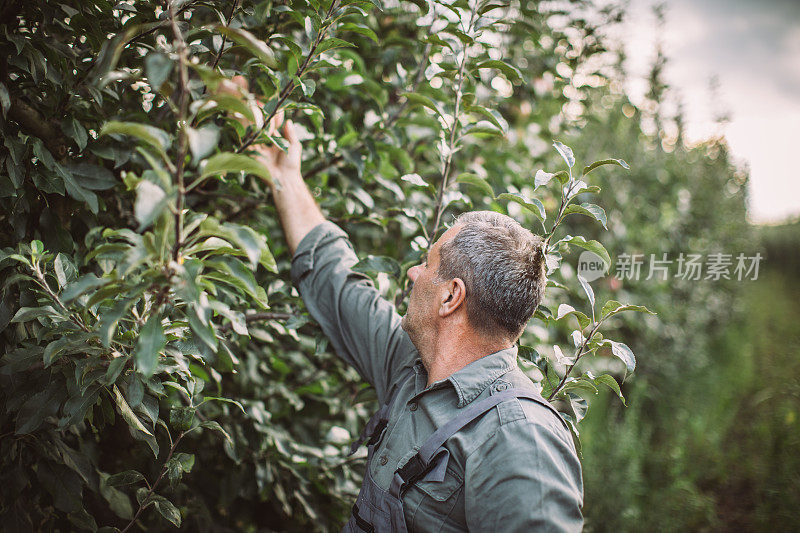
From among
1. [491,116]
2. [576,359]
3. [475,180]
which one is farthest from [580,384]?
[491,116]

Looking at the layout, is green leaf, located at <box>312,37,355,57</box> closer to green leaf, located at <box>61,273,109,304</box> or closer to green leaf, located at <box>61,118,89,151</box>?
green leaf, located at <box>61,118,89,151</box>

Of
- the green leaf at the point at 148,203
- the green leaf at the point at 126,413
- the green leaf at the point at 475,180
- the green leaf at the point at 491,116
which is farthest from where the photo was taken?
the green leaf at the point at 475,180

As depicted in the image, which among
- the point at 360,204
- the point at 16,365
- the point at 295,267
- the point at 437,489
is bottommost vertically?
the point at 437,489

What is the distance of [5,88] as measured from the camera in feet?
3.93

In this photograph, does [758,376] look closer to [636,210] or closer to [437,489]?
[636,210]

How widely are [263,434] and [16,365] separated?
0.86 meters

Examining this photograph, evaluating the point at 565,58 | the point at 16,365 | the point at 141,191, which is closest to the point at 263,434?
the point at 16,365

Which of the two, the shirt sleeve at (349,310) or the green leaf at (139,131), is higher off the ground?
the green leaf at (139,131)

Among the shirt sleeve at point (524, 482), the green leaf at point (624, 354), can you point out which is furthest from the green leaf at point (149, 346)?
the green leaf at point (624, 354)

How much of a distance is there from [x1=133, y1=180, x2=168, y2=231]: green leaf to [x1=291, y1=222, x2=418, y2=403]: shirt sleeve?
2.82 ft

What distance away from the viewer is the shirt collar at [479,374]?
1291mm

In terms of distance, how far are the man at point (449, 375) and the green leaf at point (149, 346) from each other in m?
0.39

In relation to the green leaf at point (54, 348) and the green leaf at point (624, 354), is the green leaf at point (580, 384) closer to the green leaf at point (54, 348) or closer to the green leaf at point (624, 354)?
the green leaf at point (624, 354)

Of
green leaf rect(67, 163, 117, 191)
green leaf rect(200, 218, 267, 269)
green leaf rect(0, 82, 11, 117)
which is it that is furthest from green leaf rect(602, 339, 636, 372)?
green leaf rect(0, 82, 11, 117)
